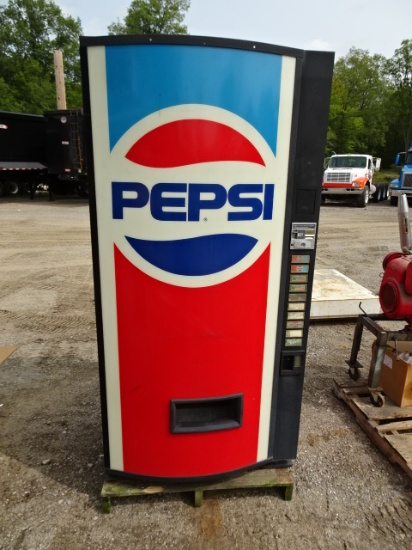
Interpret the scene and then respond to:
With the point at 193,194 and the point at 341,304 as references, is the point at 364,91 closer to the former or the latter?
the point at 341,304

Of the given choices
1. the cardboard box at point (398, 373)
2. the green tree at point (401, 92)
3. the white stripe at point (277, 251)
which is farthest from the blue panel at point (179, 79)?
the green tree at point (401, 92)

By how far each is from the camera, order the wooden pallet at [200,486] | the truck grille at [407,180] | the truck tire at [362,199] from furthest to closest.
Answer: the truck tire at [362,199] → the truck grille at [407,180] → the wooden pallet at [200,486]

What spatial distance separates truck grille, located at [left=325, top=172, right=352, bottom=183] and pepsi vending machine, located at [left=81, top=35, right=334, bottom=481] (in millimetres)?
16734

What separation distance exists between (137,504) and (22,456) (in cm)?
101

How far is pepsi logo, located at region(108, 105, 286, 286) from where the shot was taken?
1.93 metres

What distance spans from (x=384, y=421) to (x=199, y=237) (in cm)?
241

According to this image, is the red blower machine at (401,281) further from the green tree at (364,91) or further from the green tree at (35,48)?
the green tree at (364,91)

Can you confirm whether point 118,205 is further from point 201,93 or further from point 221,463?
point 221,463

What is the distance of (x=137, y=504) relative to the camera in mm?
2561

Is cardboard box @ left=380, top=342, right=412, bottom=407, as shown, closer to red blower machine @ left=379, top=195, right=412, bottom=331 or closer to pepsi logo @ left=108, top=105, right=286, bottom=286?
red blower machine @ left=379, top=195, right=412, bottom=331

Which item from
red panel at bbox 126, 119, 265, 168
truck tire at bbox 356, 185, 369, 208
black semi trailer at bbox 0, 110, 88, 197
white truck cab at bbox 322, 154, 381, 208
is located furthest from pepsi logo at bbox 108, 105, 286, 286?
truck tire at bbox 356, 185, 369, 208

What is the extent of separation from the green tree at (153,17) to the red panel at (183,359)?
3911 centimetres

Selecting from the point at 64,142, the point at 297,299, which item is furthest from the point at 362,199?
the point at 297,299

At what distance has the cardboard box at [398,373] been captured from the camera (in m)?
3.38
